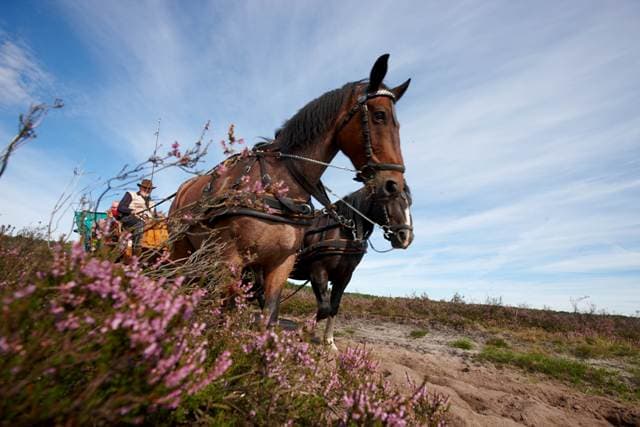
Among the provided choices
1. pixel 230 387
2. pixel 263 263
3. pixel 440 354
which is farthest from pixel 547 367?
pixel 230 387

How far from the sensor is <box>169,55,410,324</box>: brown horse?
Answer: 9.54ft

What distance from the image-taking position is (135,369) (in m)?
1.28

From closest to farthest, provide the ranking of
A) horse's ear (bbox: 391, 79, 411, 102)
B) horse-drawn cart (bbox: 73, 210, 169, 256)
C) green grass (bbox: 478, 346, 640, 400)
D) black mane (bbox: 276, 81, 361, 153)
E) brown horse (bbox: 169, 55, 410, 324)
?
→ 1. horse-drawn cart (bbox: 73, 210, 169, 256)
2. brown horse (bbox: 169, 55, 410, 324)
3. black mane (bbox: 276, 81, 361, 153)
4. horse's ear (bbox: 391, 79, 411, 102)
5. green grass (bbox: 478, 346, 640, 400)

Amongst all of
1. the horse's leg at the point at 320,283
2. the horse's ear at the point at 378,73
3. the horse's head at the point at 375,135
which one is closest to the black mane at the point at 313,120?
the horse's head at the point at 375,135

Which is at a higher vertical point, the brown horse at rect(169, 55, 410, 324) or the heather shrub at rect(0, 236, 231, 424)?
the brown horse at rect(169, 55, 410, 324)

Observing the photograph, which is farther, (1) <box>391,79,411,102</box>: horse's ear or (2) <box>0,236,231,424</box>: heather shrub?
(1) <box>391,79,411,102</box>: horse's ear

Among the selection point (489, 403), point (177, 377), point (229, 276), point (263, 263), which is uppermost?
point (263, 263)

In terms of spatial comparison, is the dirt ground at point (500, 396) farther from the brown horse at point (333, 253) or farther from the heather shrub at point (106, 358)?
the heather shrub at point (106, 358)

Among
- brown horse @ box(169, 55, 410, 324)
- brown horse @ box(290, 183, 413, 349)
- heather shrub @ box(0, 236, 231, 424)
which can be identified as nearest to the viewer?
heather shrub @ box(0, 236, 231, 424)

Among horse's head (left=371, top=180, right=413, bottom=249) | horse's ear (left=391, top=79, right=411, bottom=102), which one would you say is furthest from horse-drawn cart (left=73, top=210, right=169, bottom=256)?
horse's head (left=371, top=180, right=413, bottom=249)

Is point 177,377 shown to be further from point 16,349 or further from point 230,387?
point 230,387

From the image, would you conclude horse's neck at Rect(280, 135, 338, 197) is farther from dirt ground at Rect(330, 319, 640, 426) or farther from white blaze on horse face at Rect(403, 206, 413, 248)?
white blaze on horse face at Rect(403, 206, 413, 248)

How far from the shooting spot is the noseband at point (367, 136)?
3114mm

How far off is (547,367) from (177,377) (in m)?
8.19
